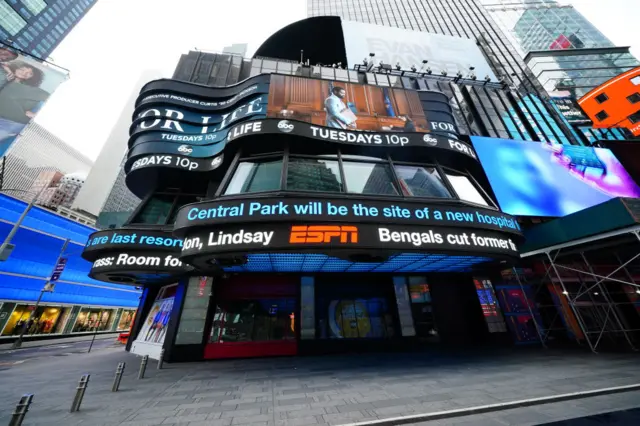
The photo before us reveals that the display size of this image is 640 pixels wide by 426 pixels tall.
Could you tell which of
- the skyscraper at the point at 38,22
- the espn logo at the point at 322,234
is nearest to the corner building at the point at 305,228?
the espn logo at the point at 322,234

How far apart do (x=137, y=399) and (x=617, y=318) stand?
2062 cm

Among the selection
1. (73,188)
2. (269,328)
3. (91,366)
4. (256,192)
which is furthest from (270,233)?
(73,188)

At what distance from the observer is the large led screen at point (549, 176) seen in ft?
43.2

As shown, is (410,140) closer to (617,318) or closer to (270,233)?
(270,233)

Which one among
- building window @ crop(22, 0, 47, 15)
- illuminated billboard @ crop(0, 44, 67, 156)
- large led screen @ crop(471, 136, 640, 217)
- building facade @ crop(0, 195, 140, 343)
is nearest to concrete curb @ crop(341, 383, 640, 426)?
large led screen @ crop(471, 136, 640, 217)

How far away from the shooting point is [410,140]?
10648 millimetres

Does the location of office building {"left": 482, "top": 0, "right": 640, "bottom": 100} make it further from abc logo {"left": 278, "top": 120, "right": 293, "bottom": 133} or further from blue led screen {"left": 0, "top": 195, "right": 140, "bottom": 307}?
blue led screen {"left": 0, "top": 195, "right": 140, "bottom": 307}

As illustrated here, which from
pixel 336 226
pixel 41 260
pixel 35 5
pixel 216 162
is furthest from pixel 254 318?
pixel 35 5

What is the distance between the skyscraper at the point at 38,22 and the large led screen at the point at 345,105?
374ft

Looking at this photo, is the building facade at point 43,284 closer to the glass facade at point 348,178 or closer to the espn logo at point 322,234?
the glass facade at point 348,178

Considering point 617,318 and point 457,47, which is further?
point 457,47

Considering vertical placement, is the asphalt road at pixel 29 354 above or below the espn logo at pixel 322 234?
below

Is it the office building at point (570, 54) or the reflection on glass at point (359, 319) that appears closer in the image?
the reflection on glass at point (359, 319)

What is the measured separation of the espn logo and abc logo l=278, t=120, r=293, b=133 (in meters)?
4.72
